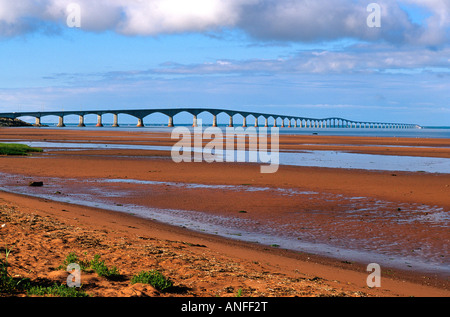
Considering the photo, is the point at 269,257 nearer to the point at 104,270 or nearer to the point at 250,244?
the point at 250,244

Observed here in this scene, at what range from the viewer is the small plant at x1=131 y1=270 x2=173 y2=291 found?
Result: 735 cm

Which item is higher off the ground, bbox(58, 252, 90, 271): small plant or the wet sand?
bbox(58, 252, 90, 271): small plant

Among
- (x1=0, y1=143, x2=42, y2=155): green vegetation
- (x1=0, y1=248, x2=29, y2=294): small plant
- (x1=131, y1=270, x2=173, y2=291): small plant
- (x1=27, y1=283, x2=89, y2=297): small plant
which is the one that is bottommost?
(x1=131, y1=270, x2=173, y2=291): small plant

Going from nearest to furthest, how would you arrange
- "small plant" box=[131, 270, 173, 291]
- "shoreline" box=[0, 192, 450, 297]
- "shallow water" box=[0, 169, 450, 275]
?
"small plant" box=[131, 270, 173, 291] → "shoreline" box=[0, 192, 450, 297] → "shallow water" box=[0, 169, 450, 275]

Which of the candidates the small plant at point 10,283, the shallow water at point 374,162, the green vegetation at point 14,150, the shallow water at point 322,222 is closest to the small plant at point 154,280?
the small plant at point 10,283

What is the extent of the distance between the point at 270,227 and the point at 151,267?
229 inches

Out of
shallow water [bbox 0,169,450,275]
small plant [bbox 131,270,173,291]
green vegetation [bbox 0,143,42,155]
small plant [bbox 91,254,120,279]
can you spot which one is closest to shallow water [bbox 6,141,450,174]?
shallow water [bbox 0,169,450,275]

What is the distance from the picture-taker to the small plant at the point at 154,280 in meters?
7.35

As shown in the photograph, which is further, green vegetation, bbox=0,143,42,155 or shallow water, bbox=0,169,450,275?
green vegetation, bbox=0,143,42,155

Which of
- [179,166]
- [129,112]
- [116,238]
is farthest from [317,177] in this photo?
[129,112]

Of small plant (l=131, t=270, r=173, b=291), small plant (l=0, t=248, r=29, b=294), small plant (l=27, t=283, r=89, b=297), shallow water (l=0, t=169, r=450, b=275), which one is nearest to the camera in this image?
small plant (l=27, t=283, r=89, b=297)

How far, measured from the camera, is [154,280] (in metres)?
7.43

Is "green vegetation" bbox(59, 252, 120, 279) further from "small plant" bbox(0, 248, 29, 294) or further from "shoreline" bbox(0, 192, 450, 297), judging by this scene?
"small plant" bbox(0, 248, 29, 294)

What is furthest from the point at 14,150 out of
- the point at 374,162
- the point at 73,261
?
the point at 73,261
